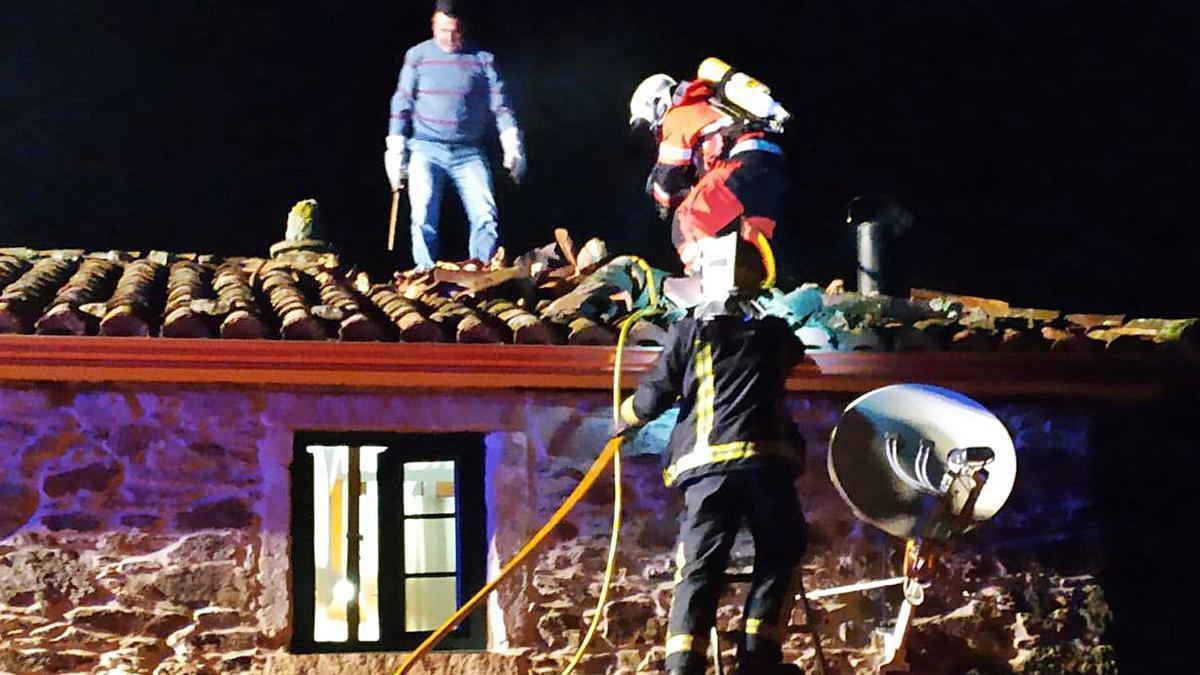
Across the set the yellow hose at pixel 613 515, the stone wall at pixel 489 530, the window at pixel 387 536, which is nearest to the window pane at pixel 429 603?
the window at pixel 387 536

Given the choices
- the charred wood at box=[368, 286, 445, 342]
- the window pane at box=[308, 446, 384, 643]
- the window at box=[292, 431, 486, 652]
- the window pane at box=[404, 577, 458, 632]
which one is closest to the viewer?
the charred wood at box=[368, 286, 445, 342]

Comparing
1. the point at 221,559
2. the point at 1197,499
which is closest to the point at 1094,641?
the point at 1197,499

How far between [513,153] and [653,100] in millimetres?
1244

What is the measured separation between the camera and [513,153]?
1002 centimetres

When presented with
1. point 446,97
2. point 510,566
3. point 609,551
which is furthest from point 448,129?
point 510,566

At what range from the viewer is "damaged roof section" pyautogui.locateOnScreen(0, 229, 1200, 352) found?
22.0ft

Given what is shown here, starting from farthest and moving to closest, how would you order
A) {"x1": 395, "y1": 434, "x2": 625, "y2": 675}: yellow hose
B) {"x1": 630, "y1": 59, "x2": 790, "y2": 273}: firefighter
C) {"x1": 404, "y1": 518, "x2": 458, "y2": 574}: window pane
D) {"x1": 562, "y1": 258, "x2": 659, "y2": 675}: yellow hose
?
{"x1": 630, "y1": 59, "x2": 790, "y2": 273}: firefighter → {"x1": 404, "y1": 518, "x2": 458, "y2": 574}: window pane → {"x1": 562, "y1": 258, "x2": 659, "y2": 675}: yellow hose → {"x1": 395, "y1": 434, "x2": 625, "y2": 675}: yellow hose

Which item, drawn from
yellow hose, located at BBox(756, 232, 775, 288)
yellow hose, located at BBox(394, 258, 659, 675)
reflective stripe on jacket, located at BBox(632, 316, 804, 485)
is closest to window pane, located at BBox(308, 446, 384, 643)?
yellow hose, located at BBox(394, 258, 659, 675)

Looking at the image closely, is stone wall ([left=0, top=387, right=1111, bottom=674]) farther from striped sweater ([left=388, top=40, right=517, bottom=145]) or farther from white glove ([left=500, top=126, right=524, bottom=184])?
striped sweater ([left=388, top=40, right=517, bottom=145])

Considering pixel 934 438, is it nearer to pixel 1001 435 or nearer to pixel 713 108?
pixel 1001 435

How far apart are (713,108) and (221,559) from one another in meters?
4.20

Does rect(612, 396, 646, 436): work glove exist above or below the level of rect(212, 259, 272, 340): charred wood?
below

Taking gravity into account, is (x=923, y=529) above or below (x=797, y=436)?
below

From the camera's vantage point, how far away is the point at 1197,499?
26.6 feet
